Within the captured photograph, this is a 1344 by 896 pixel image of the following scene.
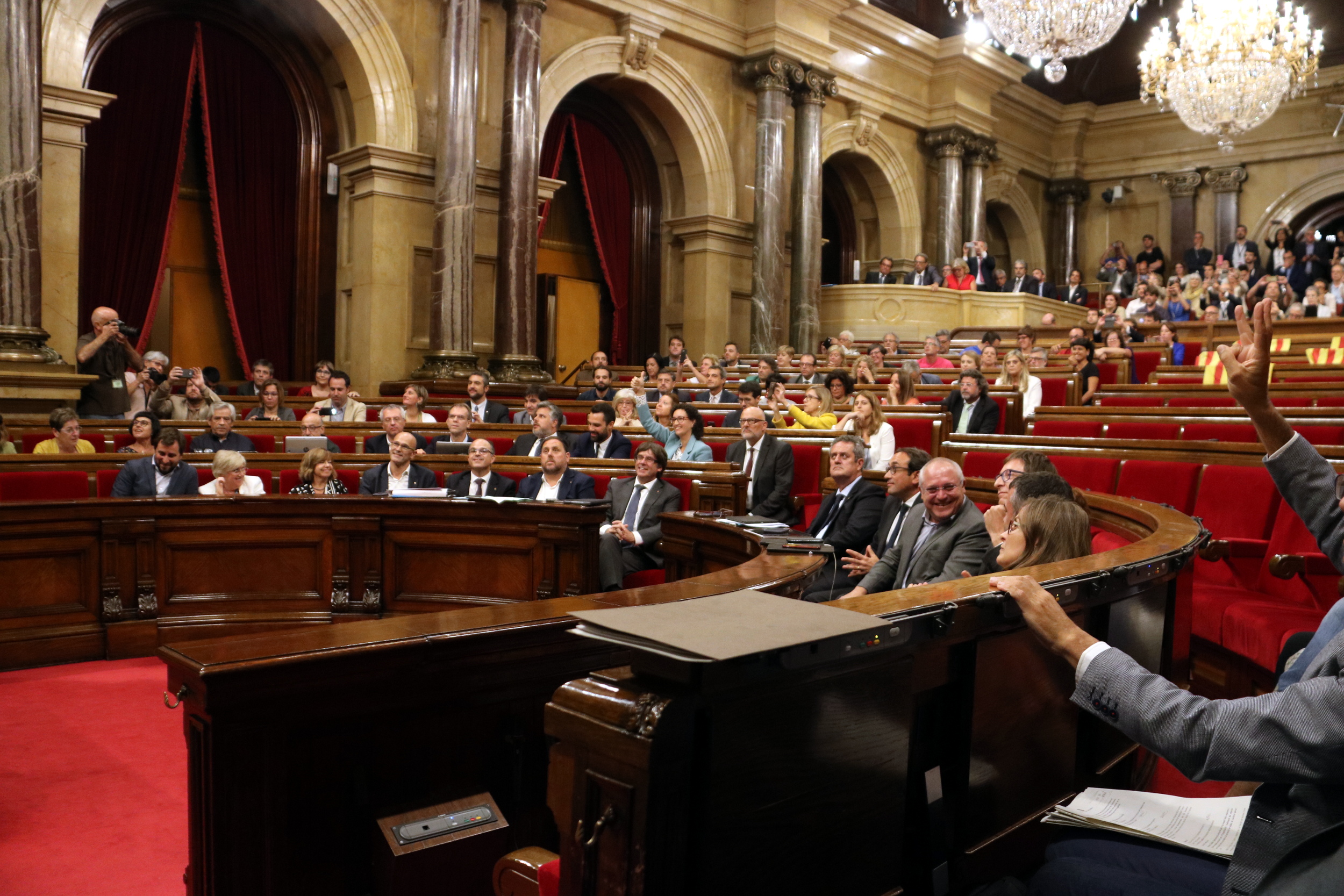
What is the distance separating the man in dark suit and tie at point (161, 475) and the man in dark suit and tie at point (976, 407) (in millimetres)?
3960

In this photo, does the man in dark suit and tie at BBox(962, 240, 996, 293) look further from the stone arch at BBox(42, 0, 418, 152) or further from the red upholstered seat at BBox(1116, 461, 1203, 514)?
the red upholstered seat at BBox(1116, 461, 1203, 514)

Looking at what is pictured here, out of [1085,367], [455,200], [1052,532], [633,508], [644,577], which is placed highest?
[455,200]

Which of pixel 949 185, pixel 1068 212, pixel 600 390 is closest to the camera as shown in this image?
pixel 600 390

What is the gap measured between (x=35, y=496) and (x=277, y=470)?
3.58 feet

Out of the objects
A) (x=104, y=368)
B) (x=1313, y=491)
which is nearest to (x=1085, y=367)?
(x=1313, y=491)

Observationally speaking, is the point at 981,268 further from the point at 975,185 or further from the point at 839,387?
the point at 839,387

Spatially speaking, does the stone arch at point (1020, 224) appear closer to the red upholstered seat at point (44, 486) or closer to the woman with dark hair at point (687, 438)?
the woman with dark hair at point (687, 438)

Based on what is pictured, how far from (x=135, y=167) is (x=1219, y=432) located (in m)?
8.43

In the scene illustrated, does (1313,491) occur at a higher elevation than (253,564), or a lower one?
higher

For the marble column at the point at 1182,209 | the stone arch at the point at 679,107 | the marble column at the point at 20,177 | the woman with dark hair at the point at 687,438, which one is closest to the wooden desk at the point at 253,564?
the woman with dark hair at the point at 687,438

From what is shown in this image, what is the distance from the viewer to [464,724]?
180 cm

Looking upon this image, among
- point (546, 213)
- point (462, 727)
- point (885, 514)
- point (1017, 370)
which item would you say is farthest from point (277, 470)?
point (546, 213)

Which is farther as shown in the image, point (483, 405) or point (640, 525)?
point (483, 405)

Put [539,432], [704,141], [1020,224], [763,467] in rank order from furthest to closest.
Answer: [1020,224], [704,141], [539,432], [763,467]
